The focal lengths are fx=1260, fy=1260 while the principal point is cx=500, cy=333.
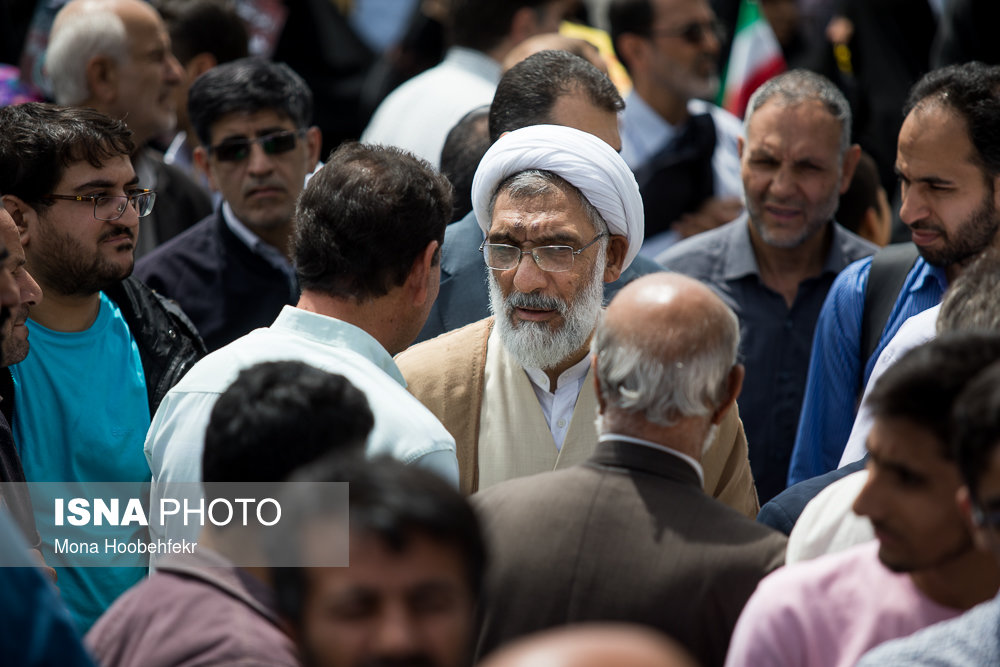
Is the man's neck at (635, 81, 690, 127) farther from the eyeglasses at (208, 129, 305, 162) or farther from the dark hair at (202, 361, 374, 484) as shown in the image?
the dark hair at (202, 361, 374, 484)

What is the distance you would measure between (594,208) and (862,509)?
1711 millimetres

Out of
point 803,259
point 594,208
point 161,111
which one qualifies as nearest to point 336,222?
point 594,208

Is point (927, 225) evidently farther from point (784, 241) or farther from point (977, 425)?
point (977, 425)

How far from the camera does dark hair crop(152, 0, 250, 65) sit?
6.45 metres

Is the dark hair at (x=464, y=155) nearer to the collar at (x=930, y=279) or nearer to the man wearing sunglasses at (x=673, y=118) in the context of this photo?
the man wearing sunglasses at (x=673, y=118)

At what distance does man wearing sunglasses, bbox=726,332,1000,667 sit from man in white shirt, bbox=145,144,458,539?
3.02 ft

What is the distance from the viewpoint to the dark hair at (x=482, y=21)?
6539mm

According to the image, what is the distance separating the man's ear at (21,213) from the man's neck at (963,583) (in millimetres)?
2715

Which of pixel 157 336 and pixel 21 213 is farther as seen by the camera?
pixel 157 336

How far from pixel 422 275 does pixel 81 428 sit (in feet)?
3.62

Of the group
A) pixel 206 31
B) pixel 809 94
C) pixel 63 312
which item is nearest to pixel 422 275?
pixel 63 312

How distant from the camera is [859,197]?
5621 mm

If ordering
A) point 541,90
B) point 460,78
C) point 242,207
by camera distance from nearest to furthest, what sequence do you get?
point 541,90 < point 242,207 < point 460,78

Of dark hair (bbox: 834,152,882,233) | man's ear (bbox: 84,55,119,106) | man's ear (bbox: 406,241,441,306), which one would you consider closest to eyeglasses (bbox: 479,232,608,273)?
man's ear (bbox: 406,241,441,306)
